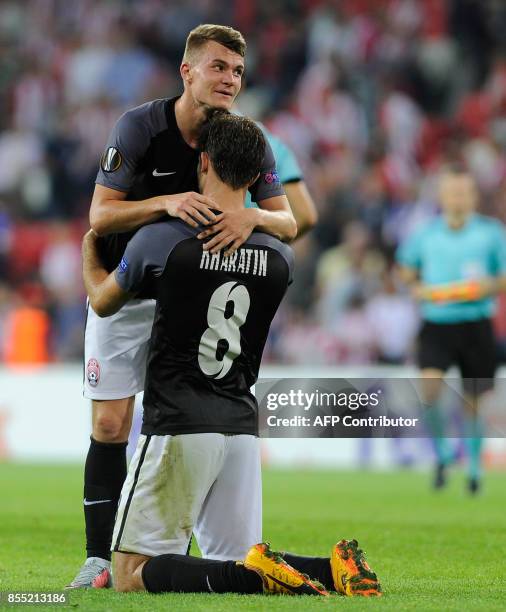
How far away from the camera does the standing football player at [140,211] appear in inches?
184

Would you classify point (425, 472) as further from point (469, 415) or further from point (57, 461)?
point (469, 415)

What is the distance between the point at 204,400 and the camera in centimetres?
454

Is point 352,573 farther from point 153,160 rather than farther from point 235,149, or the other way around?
point 153,160

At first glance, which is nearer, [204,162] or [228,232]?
[228,232]

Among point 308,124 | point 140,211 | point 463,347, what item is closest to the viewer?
point 140,211

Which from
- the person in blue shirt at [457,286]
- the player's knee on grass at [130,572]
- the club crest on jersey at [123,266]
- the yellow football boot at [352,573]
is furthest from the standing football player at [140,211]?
the person in blue shirt at [457,286]

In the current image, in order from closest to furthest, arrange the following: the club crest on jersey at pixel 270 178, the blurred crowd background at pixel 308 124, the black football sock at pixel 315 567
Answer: the black football sock at pixel 315 567, the club crest on jersey at pixel 270 178, the blurred crowd background at pixel 308 124

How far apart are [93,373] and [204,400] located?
998mm

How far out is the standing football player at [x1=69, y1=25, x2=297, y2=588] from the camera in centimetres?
467

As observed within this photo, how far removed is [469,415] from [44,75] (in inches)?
501

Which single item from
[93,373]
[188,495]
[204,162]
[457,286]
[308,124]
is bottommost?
[188,495]

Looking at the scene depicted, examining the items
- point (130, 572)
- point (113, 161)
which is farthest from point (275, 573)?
point (113, 161)

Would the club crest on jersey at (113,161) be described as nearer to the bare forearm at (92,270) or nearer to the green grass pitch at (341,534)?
the bare forearm at (92,270)

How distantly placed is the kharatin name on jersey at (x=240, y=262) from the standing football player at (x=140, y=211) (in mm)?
34
